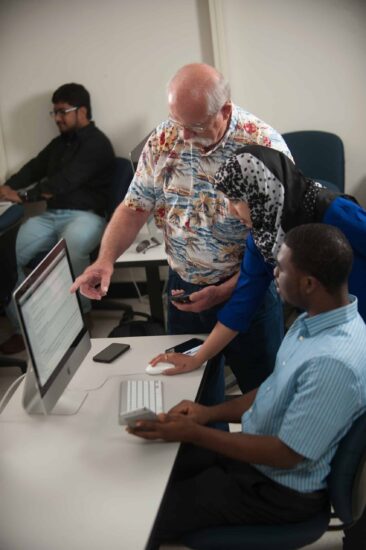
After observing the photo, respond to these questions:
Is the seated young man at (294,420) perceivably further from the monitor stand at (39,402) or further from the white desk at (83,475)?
the monitor stand at (39,402)

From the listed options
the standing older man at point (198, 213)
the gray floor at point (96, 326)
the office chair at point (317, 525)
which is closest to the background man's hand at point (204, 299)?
the standing older man at point (198, 213)

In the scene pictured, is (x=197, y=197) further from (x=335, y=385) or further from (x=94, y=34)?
(x=94, y=34)

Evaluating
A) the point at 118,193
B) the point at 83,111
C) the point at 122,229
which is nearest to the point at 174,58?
the point at 83,111

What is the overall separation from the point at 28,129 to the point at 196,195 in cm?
268

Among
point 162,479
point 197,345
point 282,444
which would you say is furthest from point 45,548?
→ point 197,345

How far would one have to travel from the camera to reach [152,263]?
10.4ft

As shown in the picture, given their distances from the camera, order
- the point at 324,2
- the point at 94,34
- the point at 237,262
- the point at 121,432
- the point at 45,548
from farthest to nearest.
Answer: the point at 94,34, the point at 324,2, the point at 237,262, the point at 121,432, the point at 45,548

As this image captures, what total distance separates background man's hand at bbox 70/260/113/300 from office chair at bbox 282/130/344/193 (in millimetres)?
2057

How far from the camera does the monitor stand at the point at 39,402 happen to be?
174cm

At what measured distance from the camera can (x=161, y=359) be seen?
1.97 metres

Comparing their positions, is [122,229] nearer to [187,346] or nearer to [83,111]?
[187,346]

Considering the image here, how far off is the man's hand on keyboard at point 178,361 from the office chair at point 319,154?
213cm

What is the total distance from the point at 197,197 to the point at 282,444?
2.92 ft

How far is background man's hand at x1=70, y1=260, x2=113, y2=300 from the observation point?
79.0 inches
